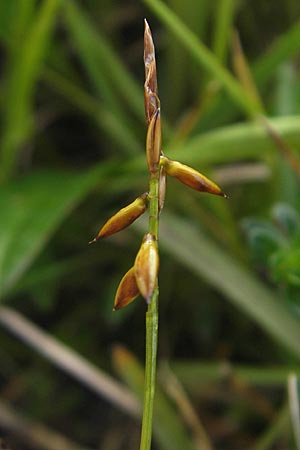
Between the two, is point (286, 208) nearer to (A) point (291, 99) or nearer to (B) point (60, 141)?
(A) point (291, 99)

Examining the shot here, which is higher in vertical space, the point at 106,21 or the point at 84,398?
the point at 106,21

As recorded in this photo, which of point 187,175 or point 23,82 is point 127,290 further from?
point 23,82

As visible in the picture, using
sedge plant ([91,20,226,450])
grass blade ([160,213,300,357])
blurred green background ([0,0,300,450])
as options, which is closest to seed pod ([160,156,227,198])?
sedge plant ([91,20,226,450])

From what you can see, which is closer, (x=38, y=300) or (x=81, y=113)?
(x=38, y=300)

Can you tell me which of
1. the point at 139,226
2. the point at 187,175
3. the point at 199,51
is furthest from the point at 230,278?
the point at 187,175

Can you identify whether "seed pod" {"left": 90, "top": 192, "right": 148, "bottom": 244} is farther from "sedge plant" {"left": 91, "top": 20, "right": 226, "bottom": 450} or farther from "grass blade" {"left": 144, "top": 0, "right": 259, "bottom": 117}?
"grass blade" {"left": 144, "top": 0, "right": 259, "bottom": 117}

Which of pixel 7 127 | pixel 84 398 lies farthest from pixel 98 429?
pixel 7 127

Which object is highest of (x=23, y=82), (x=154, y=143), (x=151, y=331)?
(x=23, y=82)
